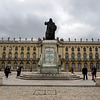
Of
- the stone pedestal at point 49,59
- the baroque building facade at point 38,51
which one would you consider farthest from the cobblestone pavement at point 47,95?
the baroque building facade at point 38,51

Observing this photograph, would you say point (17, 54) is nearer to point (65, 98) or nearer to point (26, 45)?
point (26, 45)

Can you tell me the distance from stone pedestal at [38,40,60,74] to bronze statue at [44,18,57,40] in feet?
3.20

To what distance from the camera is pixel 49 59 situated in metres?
15.6

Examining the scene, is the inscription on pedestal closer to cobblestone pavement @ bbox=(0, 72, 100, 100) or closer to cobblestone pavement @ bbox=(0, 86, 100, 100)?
cobblestone pavement @ bbox=(0, 72, 100, 100)

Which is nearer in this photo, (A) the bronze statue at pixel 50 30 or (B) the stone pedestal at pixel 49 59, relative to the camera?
(B) the stone pedestal at pixel 49 59

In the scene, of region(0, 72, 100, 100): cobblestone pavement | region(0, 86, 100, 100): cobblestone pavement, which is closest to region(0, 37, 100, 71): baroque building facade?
region(0, 72, 100, 100): cobblestone pavement

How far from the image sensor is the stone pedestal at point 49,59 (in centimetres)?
1524

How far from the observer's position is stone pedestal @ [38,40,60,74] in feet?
50.0

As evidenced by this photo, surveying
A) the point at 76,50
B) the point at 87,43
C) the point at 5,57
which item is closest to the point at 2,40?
the point at 5,57

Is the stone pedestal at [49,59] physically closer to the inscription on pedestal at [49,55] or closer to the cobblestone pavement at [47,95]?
the inscription on pedestal at [49,55]

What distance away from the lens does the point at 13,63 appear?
5931cm

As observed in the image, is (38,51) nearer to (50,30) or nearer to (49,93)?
(50,30)

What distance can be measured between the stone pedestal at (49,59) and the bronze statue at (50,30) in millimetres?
975

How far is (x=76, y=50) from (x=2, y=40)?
32894 millimetres
